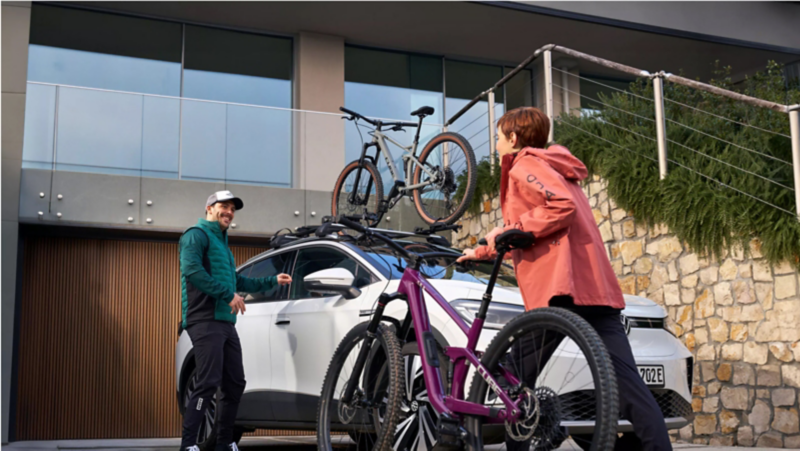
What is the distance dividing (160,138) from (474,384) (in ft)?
27.1

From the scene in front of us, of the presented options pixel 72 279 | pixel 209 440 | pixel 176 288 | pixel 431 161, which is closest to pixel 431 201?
pixel 431 161

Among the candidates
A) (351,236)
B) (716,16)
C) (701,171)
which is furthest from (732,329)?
(716,16)

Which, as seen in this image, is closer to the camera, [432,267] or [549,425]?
[549,425]

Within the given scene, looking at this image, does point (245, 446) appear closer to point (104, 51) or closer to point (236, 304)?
point (236, 304)

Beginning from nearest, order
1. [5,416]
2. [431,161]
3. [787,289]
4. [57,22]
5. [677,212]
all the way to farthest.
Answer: [787,289] → [677,212] → [431,161] → [5,416] → [57,22]

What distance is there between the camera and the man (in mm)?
5828

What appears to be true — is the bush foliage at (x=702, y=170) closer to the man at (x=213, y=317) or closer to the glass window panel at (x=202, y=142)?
the man at (x=213, y=317)

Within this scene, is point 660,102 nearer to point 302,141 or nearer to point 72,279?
point 302,141

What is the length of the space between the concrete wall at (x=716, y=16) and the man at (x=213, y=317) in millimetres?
9347

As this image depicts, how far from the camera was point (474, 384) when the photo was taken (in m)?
3.56

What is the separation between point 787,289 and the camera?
668 cm

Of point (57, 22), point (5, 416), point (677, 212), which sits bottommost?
point (5, 416)

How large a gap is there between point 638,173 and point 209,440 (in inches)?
192

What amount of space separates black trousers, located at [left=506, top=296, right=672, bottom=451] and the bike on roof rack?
3802mm
